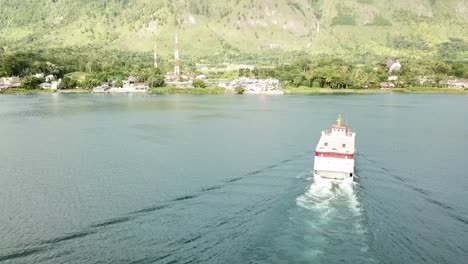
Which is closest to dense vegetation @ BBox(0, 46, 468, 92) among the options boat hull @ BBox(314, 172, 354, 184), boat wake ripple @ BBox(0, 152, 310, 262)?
boat hull @ BBox(314, 172, 354, 184)

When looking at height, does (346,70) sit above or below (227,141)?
above

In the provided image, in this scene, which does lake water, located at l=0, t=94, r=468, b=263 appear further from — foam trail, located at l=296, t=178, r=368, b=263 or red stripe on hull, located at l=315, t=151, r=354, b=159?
red stripe on hull, located at l=315, t=151, r=354, b=159

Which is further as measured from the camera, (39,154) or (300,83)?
(300,83)

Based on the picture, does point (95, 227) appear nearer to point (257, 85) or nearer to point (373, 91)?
point (257, 85)

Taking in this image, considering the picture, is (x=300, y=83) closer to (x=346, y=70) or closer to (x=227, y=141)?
(x=346, y=70)

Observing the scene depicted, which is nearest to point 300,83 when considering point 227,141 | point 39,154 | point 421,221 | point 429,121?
point 429,121

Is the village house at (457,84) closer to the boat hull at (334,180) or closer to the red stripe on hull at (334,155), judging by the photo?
the boat hull at (334,180)

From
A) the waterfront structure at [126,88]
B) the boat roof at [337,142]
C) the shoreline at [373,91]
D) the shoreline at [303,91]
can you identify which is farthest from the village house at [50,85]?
the boat roof at [337,142]

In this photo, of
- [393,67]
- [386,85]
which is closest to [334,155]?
[386,85]
